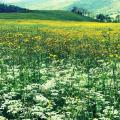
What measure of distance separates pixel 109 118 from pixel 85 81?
428 centimetres

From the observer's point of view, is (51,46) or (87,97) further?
(51,46)

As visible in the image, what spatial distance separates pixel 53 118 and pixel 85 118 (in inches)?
86.6

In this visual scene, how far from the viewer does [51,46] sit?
2352 centimetres

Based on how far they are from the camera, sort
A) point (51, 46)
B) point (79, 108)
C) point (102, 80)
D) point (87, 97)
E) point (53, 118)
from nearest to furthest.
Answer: point (53, 118)
point (79, 108)
point (87, 97)
point (102, 80)
point (51, 46)

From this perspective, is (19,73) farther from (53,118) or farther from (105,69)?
(53,118)

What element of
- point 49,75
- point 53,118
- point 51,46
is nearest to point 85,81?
point 49,75

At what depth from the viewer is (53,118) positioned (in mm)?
8797

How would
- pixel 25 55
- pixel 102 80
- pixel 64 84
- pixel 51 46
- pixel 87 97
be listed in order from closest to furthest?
pixel 87 97 → pixel 64 84 → pixel 102 80 → pixel 25 55 → pixel 51 46

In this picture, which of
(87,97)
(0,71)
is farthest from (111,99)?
(0,71)

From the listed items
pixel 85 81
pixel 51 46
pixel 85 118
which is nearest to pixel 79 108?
pixel 85 118

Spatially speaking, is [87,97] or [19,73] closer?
[87,97]

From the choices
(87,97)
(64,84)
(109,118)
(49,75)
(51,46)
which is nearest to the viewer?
(109,118)

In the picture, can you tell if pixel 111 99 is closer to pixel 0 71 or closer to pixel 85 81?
pixel 85 81

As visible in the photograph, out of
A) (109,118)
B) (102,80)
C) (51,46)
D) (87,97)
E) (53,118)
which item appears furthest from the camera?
(51,46)
